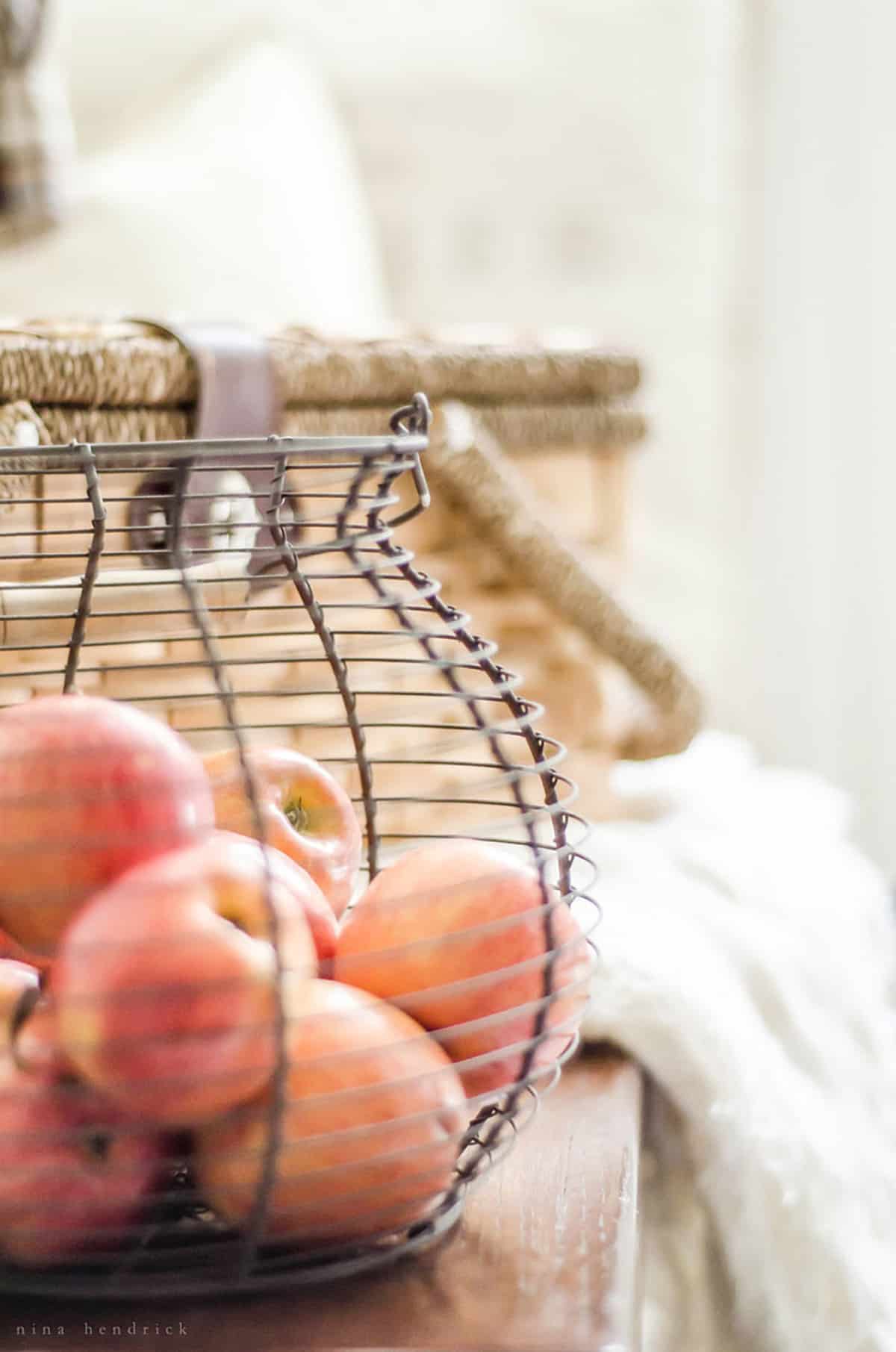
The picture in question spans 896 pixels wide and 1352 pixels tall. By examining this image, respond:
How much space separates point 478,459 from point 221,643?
0.56 feet

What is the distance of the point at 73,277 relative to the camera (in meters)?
1.10

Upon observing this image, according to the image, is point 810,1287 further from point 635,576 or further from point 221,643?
point 635,576

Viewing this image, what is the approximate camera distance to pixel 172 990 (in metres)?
0.32

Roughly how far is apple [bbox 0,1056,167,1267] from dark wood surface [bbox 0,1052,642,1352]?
0.02 meters

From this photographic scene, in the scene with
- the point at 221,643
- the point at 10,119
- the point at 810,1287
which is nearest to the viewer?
the point at 810,1287

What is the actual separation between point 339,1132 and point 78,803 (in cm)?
10

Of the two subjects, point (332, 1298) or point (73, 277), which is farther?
point (73, 277)

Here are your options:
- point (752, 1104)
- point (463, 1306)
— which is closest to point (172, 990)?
point (463, 1306)

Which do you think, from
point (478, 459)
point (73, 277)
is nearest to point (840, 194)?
point (73, 277)

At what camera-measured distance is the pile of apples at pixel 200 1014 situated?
12.8 inches

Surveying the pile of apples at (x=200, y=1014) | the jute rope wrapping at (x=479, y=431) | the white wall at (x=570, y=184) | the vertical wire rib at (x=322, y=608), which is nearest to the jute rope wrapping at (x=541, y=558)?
the jute rope wrapping at (x=479, y=431)

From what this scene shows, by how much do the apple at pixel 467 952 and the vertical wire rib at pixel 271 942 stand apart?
0.05 m

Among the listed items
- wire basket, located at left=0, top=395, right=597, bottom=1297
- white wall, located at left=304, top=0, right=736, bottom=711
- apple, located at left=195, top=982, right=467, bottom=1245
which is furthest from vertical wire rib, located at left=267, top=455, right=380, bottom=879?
white wall, located at left=304, top=0, right=736, bottom=711

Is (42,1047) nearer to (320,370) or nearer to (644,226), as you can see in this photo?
(320,370)
